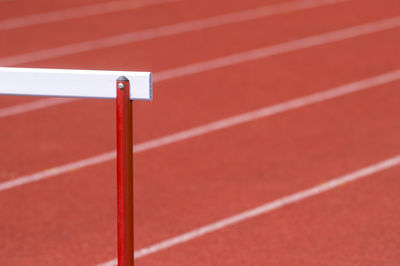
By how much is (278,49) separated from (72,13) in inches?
110

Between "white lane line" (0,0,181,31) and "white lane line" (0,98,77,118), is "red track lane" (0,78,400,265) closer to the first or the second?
"white lane line" (0,98,77,118)

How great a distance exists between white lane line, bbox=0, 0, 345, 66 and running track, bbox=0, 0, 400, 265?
0.04 metres

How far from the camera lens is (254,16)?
328 inches

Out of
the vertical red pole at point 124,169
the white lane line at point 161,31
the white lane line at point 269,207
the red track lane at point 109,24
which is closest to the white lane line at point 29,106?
the white lane line at point 161,31

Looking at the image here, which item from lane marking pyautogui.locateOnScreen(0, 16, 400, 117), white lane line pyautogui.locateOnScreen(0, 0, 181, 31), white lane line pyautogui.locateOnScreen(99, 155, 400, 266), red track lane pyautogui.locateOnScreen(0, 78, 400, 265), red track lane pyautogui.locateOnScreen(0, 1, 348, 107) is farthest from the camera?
white lane line pyautogui.locateOnScreen(0, 0, 181, 31)

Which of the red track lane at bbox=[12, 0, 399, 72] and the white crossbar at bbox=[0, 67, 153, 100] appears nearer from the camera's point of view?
the white crossbar at bbox=[0, 67, 153, 100]

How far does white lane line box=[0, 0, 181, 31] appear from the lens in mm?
8312

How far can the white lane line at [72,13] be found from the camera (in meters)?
8.31

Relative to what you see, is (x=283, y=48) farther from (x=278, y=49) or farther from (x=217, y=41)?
(x=217, y=41)

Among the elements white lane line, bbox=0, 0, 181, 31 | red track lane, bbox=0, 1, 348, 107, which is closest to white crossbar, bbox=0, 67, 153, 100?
red track lane, bbox=0, 1, 348, 107

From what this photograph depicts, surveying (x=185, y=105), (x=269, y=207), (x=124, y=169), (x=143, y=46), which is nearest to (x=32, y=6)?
(x=143, y=46)

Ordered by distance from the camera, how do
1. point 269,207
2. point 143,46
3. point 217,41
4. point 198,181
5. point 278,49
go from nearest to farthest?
point 269,207
point 198,181
point 278,49
point 143,46
point 217,41

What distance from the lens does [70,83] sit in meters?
2.15

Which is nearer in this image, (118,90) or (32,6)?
(118,90)
